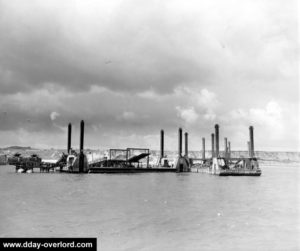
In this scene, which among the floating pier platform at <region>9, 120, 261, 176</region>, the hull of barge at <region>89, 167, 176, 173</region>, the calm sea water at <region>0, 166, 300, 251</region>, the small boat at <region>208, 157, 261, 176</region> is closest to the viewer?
the calm sea water at <region>0, 166, 300, 251</region>

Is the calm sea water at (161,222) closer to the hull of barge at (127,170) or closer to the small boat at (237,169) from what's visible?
the small boat at (237,169)

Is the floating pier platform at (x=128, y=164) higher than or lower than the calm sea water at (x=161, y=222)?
higher

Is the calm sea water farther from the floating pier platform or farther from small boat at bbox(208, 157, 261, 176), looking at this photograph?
the floating pier platform

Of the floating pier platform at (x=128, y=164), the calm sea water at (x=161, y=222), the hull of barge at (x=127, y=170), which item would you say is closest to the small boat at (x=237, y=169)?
the floating pier platform at (x=128, y=164)

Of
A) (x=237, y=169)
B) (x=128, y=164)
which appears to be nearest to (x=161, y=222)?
(x=237, y=169)

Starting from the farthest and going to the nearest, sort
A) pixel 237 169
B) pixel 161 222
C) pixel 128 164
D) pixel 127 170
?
pixel 128 164 → pixel 127 170 → pixel 237 169 → pixel 161 222

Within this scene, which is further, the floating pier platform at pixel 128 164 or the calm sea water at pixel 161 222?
the floating pier platform at pixel 128 164

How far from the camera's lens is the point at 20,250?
11367mm

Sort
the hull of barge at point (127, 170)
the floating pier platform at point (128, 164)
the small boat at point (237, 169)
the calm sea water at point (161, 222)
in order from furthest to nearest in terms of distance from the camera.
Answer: the hull of barge at point (127, 170), the floating pier platform at point (128, 164), the small boat at point (237, 169), the calm sea water at point (161, 222)

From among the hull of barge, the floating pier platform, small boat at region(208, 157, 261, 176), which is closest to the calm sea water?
small boat at region(208, 157, 261, 176)

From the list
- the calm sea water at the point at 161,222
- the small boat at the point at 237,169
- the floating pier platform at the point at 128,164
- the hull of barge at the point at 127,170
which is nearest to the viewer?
the calm sea water at the point at 161,222

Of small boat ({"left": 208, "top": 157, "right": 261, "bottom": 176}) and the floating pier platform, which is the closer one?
small boat ({"left": 208, "top": 157, "right": 261, "bottom": 176})

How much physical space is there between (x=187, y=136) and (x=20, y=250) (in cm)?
10328

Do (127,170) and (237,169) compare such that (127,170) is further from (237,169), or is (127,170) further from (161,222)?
(161,222)
